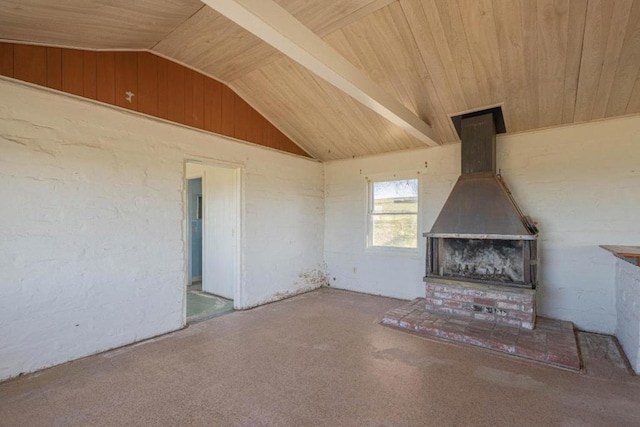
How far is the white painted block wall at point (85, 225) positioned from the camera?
7.90 ft

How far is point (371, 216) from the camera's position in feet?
16.8

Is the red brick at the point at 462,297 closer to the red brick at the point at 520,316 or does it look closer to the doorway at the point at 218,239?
the red brick at the point at 520,316

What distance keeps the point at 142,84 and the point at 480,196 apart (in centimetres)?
389

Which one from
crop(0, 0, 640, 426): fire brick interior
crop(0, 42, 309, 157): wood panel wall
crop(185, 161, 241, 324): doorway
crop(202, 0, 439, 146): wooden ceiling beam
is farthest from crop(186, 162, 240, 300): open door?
crop(202, 0, 439, 146): wooden ceiling beam

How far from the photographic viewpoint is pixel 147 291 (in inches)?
125

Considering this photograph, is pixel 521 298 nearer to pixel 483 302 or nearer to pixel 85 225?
pixel 483 302

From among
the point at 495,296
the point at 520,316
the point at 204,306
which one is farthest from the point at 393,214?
the point at 204,306

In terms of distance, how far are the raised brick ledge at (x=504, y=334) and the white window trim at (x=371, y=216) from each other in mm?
1112

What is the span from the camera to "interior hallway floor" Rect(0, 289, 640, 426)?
1955 millimetres

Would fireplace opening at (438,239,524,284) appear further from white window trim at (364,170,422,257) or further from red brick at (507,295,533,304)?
white window trim at (364,170,422,257)

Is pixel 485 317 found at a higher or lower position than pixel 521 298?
lower

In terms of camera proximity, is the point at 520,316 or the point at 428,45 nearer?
the point at 428,45

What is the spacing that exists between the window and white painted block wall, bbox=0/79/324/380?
8.12 feet

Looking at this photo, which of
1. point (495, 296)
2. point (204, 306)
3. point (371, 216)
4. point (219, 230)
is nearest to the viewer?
point (495, 296)
